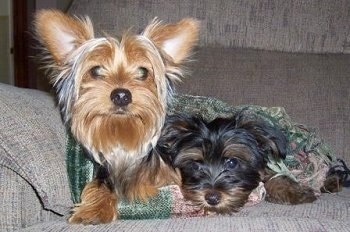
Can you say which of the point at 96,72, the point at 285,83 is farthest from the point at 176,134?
the point at 285,83

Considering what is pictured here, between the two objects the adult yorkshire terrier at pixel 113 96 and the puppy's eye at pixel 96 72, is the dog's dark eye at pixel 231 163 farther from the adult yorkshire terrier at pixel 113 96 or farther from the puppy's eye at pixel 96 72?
the puppy's eye at pixel 96 72

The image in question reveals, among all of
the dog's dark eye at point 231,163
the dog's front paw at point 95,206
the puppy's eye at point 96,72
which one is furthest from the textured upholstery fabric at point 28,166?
the dog's dark eye at point 231,163

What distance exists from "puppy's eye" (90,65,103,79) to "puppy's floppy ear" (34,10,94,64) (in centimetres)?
14

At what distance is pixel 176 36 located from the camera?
1.92 m

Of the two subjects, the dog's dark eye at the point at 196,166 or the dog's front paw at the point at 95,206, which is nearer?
the dog's front paw at the point at 95,206

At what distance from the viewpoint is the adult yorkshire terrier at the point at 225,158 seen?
1.86m

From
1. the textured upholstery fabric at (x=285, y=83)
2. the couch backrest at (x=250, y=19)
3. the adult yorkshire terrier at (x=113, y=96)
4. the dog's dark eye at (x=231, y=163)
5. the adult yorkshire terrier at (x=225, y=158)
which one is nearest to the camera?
the adult yorkshire terrier at (x=113, y=96)

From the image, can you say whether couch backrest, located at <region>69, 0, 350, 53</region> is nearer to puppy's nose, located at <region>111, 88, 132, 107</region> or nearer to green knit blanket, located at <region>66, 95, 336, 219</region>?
green knit blanket, located at <region>66, 95, 336, 219</region>

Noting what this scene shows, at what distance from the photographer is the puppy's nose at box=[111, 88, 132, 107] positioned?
1711mm

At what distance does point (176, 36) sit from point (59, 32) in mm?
394

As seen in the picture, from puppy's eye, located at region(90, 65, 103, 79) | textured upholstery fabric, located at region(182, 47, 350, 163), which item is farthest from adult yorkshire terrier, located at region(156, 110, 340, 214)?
textured upholstery fabric, located at region(182, 47, 350, 163)

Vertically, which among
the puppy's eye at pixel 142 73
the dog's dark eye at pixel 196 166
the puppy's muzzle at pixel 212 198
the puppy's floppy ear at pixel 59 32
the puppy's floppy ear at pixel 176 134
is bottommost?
the puppy's muzzle at pixel 212 198

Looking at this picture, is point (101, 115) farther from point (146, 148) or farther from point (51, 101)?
point (51, 101)

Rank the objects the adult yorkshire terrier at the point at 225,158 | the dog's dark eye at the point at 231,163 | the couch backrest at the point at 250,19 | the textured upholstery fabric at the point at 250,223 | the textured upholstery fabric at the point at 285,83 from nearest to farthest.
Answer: the textured upholstery fabric at the point at 250,223 → the adult yorkshire terrier at the point at 225,158 → the dog's dark eye at the point at 231,163 → the textured upholstery fabric at the point at 285,83 → the couch backrest at the point at 250,19
